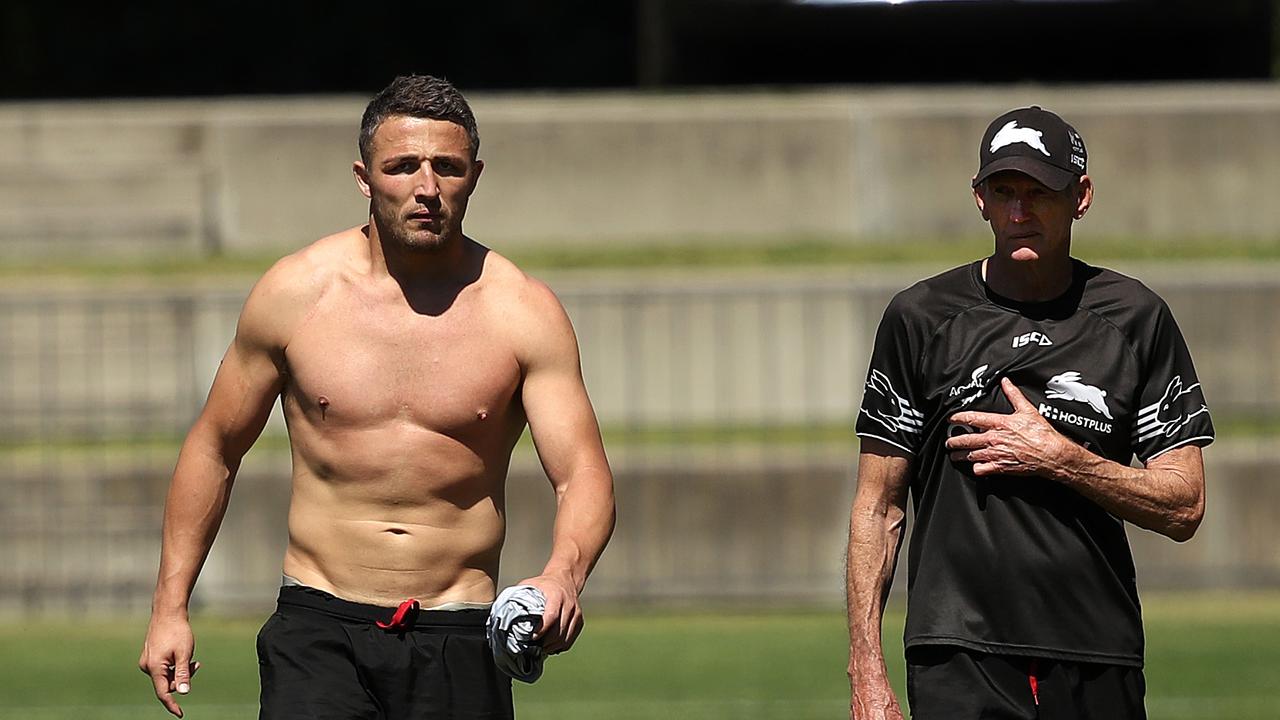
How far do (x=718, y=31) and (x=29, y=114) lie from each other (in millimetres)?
7630

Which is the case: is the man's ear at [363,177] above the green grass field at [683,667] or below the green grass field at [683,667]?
above

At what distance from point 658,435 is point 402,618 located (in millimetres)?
11139

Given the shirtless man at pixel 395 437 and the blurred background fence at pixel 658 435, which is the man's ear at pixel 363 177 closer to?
the shirtless man at pixel 395 437

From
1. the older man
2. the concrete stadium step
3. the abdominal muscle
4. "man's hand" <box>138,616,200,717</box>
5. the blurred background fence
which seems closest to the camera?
the older man

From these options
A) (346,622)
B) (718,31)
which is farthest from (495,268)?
(718,31)

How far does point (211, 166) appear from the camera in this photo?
21891 mm

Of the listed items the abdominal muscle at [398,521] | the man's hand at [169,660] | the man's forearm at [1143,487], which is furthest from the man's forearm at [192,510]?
the man's forearm at [1143,487]

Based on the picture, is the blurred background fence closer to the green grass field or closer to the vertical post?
the green grass field

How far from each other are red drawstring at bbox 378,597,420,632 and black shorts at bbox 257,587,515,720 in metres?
0.01

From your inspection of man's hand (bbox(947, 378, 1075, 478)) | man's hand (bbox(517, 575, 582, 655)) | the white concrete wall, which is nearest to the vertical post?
the white concrete wall

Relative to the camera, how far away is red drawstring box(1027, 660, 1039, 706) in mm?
5574

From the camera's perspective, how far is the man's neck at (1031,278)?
18.5 ft

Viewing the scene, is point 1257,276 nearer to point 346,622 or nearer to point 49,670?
point 49,670

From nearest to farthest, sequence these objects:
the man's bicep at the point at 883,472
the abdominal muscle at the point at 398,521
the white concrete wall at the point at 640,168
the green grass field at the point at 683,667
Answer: the man's bicep at the point at 883,472
the abdominal muscle at the point at 398,521
the green grass field at the point at 683,667
the white concrete wall at the point at 640,168
